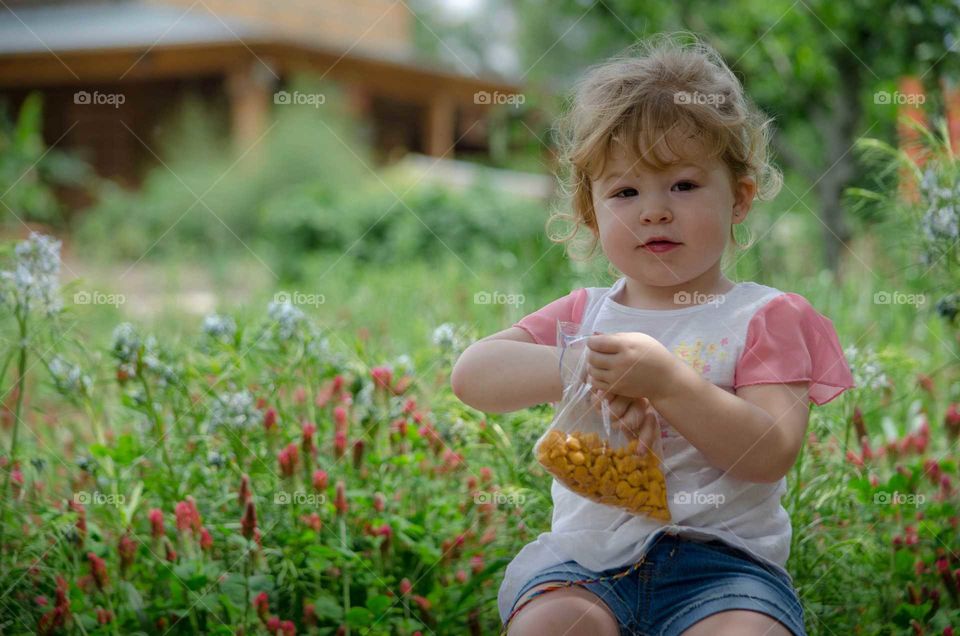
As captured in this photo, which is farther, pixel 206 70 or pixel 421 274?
pixel 206 70

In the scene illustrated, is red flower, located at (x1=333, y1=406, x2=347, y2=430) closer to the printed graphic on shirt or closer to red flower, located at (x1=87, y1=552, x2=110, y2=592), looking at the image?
red flower, located at (x1=87, y1=552, x2=110, y2=592)

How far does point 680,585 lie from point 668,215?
0.56 metres

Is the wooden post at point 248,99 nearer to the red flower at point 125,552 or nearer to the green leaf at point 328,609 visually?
the red flower at point 125,552

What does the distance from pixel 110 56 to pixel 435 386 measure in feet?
37.7

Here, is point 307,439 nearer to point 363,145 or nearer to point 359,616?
point 359,616

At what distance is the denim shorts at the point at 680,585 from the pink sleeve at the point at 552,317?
0.38m

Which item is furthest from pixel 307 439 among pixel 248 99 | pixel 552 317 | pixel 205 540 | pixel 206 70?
pixel 206 70

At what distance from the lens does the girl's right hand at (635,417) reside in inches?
59.8

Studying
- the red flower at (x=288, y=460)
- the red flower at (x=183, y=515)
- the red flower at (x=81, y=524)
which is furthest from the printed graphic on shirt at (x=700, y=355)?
the red flower at (x=81, y=524)

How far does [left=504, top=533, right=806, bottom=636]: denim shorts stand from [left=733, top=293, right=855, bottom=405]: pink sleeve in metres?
0.26

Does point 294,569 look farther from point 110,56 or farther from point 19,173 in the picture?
point 110,56

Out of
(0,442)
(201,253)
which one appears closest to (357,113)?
(201,253)

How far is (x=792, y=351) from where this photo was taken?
1.57m

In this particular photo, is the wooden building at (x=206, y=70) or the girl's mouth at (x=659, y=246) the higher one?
the wooden building at (x=206, y=70)
